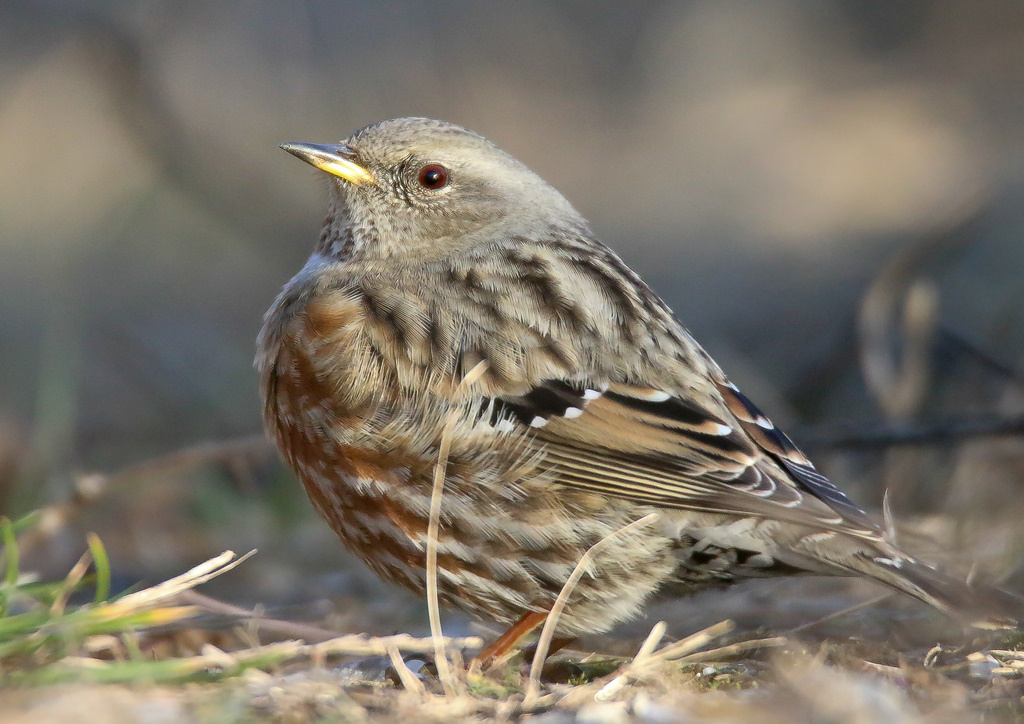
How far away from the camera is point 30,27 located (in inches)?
397

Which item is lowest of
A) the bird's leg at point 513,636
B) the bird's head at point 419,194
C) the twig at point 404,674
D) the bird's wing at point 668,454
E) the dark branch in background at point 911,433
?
the bird's leg at point 513,636

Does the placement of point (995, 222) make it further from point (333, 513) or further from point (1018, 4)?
point (333, 513)

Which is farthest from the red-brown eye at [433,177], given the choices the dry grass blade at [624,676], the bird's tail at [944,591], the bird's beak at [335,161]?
the dry grass blade at [624,676]

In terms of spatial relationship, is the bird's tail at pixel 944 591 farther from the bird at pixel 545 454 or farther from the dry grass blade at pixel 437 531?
the dry grass blade at pixel 437 531

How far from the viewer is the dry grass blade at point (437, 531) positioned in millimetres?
3004

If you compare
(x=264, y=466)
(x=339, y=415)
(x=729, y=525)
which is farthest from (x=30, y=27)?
(x=729, y=525)

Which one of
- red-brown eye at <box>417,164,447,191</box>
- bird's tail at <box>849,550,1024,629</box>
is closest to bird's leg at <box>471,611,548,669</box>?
bird's tail at <box>849,550,1024,629</box>

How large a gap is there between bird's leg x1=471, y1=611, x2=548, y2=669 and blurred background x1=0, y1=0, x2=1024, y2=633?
0.89 metres

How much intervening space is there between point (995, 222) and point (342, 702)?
7.30 m

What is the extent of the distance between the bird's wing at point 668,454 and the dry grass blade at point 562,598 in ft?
0.39

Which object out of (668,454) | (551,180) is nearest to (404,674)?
(668,454)

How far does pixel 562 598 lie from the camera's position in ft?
11.2

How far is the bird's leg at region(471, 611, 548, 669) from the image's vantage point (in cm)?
397

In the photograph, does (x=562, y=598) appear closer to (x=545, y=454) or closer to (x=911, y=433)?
(x=545, y=454)
